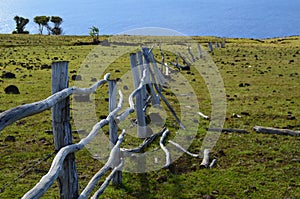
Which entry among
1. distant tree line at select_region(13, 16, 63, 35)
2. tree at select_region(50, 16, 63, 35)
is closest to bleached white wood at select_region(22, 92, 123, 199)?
distant tree line at select_region(13, 16, 63, 35)

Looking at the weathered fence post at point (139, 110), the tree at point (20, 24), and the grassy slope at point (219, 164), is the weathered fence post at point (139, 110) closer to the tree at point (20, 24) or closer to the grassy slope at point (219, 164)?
the grassy slope at point (219, 164)

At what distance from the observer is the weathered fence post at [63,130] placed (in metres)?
4.33

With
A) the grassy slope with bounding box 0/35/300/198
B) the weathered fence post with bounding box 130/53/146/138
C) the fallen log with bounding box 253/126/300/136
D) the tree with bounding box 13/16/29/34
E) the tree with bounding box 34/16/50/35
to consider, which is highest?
the tree with bounding box 34/16/50/35

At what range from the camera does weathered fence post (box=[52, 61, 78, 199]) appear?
4328 mm

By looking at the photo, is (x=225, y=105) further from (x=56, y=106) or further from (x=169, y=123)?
(x=56, y=106)

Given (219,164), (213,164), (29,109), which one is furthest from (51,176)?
(219,164)

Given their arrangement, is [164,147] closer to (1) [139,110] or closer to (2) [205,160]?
(2) [205,160]

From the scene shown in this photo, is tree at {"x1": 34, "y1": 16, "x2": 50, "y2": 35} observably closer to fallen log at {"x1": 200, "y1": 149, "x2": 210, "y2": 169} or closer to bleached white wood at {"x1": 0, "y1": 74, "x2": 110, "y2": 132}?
fallen log at {"x1": 200, "y1": 149, "x2": 210, "y2": 169}

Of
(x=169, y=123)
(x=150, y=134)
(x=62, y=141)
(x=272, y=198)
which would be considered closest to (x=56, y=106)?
(x=62, y=141)

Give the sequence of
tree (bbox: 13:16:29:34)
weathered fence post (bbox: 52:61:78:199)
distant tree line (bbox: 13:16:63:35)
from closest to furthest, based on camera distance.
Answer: weathered fence post (bbox: 52:61:78:199) → tree (bbox: 13:16:29:34) → distant tree line (bbox: 13:16:63:35)

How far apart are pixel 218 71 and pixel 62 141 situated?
20787 millimetres

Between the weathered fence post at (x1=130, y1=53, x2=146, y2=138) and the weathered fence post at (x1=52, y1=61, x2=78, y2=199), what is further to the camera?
the weathered fence post at (x1=130, y1=53, x2=146, y2=138)

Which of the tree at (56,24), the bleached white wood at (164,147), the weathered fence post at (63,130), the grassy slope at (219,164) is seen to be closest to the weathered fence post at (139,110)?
the bleached white wood at (164,147)

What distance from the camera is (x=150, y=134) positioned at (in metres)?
10.0
